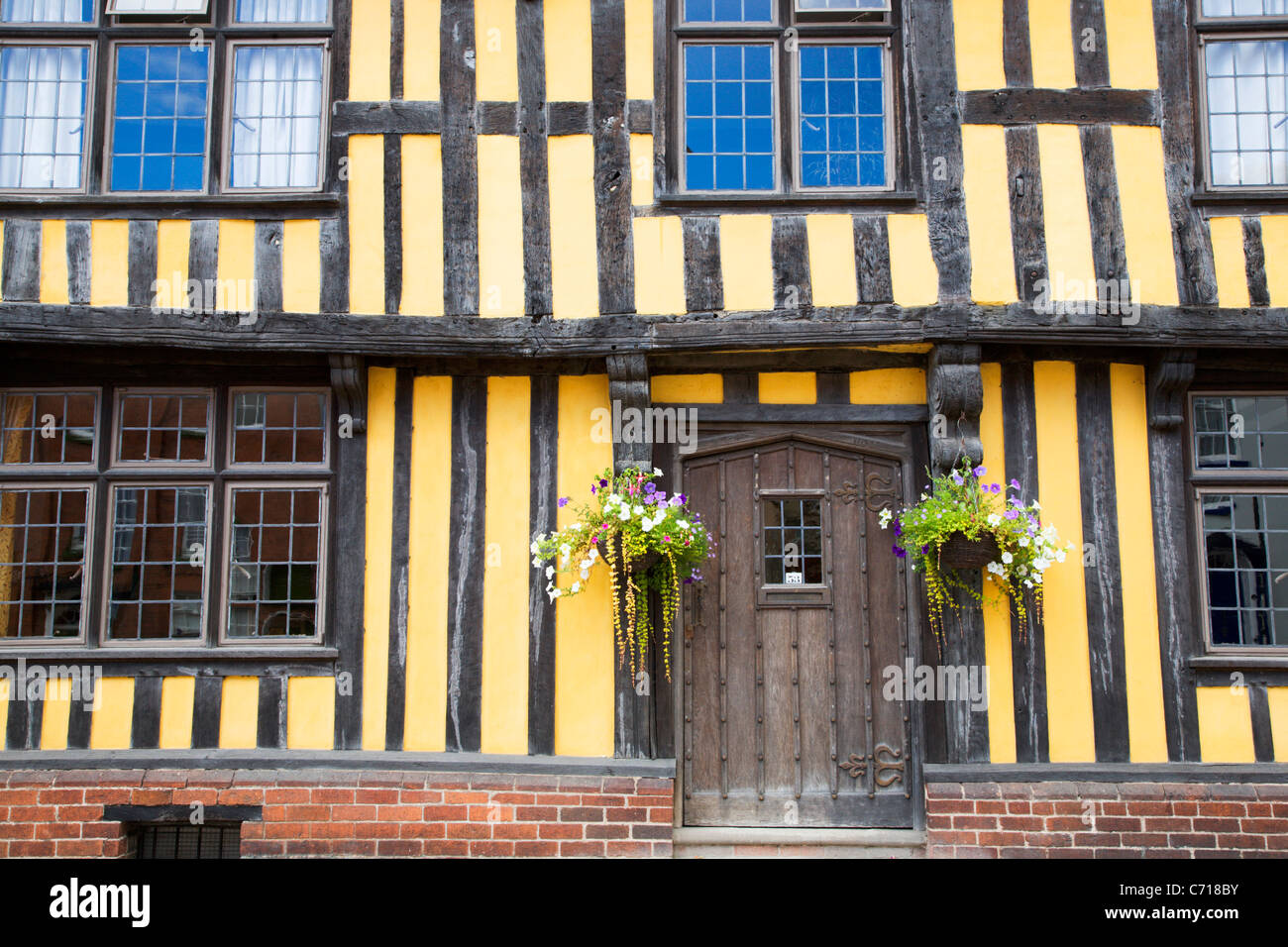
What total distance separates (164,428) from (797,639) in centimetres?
396

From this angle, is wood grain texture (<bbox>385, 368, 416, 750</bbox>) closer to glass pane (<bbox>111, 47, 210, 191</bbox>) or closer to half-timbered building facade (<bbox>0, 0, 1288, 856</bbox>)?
half-timbered building facade (<bbox>0, 0, 1288, 856</bbox>)

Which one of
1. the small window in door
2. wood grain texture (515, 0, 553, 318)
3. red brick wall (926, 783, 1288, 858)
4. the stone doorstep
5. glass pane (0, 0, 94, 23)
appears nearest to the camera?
red brick wall (926, 783, 1288, 858)

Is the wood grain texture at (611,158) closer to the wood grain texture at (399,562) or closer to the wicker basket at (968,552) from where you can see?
the wood grain texture at (399,562)

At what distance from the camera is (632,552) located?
5090 mm

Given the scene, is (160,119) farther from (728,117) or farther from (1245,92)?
(1245,92)

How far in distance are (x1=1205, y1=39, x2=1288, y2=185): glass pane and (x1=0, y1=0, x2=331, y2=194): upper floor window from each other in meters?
5.36

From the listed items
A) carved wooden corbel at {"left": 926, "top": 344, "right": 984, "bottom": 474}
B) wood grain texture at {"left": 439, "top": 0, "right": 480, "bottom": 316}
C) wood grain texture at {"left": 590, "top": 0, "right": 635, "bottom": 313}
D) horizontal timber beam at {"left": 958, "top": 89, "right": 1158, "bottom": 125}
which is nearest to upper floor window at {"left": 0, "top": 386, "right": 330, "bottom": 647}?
wood grain texture at {"left": 439, "top": 0, "right": 480, "bottom": 316}

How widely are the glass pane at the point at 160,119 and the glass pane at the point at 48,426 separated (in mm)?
1317

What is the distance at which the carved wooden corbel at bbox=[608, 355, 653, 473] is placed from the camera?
17.9ft

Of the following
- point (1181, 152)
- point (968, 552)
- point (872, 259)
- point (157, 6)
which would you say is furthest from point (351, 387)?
point (1181, 152)

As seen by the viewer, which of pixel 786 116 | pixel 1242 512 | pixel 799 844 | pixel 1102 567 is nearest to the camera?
pixel 799 844

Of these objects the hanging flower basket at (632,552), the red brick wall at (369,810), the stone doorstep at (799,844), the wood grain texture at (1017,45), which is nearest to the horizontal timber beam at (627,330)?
the hanging flower basket at (632,552)

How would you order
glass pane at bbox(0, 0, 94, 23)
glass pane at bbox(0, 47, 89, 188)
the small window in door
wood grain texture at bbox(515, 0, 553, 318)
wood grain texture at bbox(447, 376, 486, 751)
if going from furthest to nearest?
glass pane at bbox(0, 0, 94, 23)
glass pane at bbox(0, 47, 89, 188)
the small window in door
wood grain texture at bbox(515, 0, 553, 318)
wood grain texture at bbox(447, 376, 486, 751)

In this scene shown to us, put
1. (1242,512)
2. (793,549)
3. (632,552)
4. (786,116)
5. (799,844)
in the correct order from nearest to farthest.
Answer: (632,552) → (799,844) → (1242,512) → (793,549) → (786,116)
